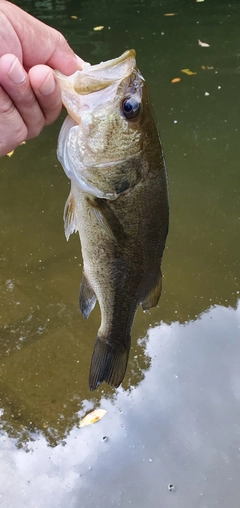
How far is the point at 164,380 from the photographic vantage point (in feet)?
9.62

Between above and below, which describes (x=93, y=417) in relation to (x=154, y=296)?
below

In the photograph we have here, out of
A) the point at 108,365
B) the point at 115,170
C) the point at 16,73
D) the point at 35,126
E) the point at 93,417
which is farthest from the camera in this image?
the point at 93,417

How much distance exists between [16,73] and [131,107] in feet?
1.07

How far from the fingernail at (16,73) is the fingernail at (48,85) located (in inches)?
2.3

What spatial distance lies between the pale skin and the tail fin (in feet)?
2.54

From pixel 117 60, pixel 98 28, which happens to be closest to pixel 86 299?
pixel 117 60

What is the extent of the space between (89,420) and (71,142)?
1.82 meters

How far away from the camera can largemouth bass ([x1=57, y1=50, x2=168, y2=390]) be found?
4.48ft

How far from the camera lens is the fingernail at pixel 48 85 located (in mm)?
1348

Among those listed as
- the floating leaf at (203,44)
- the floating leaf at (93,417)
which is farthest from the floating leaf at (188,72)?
the floating leaf at (93,417)

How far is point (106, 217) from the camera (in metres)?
1.43

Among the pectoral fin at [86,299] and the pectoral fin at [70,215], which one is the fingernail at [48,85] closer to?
the pectoral fin at [70,215]

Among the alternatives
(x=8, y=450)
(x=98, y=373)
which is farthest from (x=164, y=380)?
(x=98, y=373)

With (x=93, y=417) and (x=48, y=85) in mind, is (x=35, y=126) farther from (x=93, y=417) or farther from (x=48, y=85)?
(x=93, y=417)
